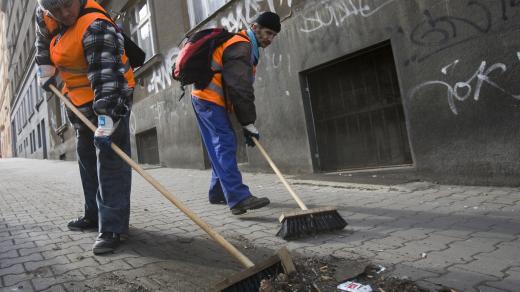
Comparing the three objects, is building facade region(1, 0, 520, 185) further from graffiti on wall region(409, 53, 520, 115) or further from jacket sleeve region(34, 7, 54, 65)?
jacket sleeve region(34, 7, 54, 65)

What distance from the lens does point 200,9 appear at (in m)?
8.30

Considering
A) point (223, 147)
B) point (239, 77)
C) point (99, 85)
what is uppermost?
point (239, 77)

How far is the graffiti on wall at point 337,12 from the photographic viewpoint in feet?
15.6

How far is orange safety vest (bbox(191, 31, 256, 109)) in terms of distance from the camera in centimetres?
355

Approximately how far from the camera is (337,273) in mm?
2062

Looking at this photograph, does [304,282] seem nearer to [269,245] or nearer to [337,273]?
[337,273]

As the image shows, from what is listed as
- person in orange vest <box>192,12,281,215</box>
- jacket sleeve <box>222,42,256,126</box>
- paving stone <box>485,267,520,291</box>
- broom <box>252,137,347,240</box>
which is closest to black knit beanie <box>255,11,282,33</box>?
person in orange vest <box>192,12,281,215</box>

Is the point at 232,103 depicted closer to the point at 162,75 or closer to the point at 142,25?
the point at 162,75

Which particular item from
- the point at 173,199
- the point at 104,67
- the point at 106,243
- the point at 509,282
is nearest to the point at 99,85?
the point at 104,67

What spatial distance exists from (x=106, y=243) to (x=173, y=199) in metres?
0.69

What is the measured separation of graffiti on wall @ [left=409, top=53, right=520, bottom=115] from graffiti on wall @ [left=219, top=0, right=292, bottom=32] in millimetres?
2634

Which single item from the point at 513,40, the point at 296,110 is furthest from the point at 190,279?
the point at 296,110

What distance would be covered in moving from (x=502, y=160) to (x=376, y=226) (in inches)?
68.5

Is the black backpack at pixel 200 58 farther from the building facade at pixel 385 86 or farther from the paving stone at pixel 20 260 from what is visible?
the building facade at pixel 385 86
